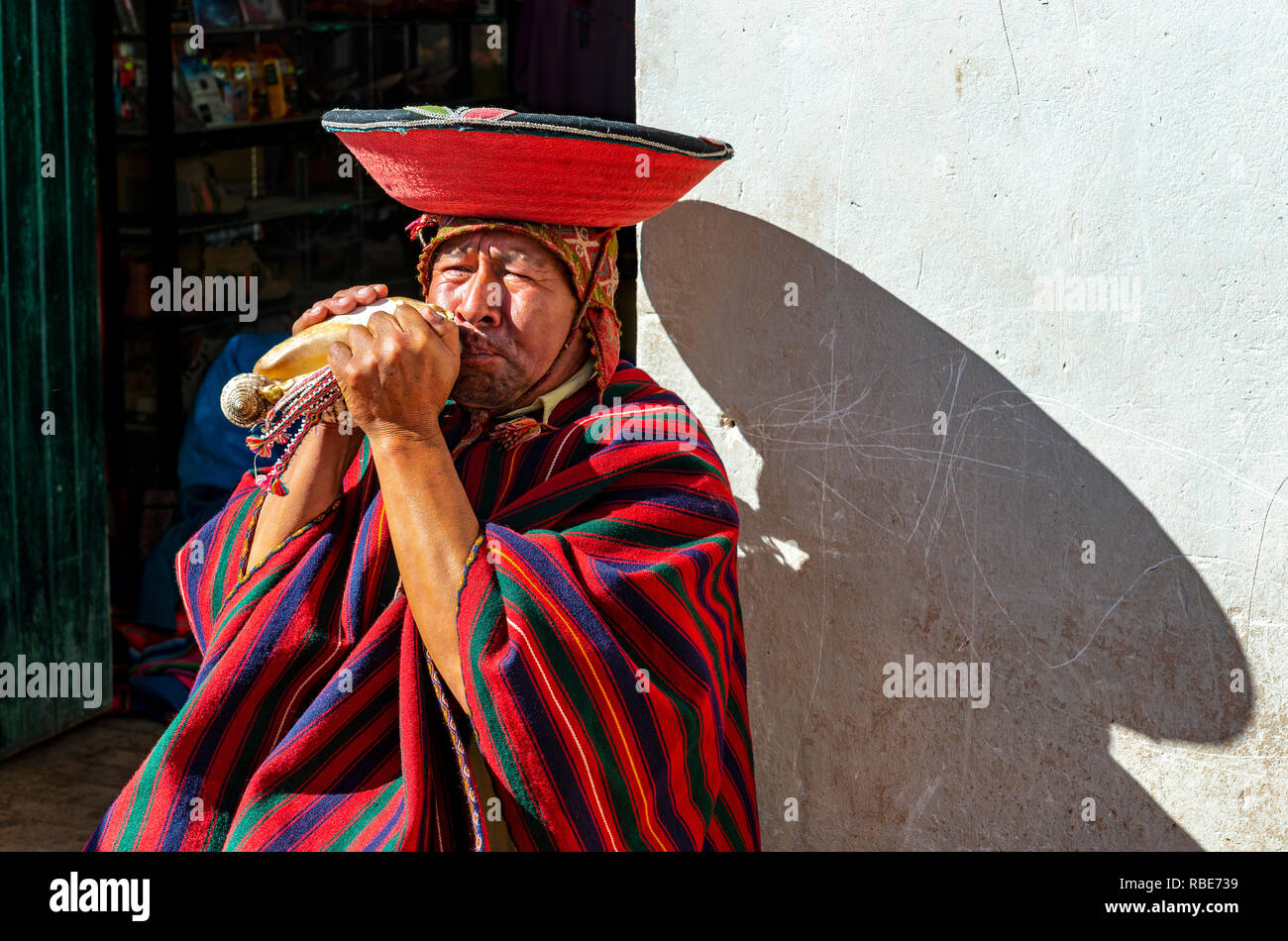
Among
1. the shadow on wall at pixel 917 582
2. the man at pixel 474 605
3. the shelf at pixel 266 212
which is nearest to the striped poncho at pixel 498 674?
the man at pixel 474 605

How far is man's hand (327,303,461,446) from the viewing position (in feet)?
6.57

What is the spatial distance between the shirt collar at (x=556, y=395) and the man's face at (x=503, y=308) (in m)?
0.06

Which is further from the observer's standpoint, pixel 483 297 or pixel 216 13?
pixel 216 13

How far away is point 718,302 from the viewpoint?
112 inches

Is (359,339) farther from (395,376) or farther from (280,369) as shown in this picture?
(280,369)

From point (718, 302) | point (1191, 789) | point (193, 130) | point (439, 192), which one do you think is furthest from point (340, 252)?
point (1191, 789)

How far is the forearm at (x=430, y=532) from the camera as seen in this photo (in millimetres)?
1944

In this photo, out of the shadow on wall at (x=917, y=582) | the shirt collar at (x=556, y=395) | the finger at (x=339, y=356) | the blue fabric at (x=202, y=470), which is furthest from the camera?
the blue fabric at (x=202, y=470)

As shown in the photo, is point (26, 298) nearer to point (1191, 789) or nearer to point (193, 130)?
point (193, 130)

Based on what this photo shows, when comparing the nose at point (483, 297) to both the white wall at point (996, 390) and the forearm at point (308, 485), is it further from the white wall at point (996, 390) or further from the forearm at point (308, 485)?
the white wall at point (996, 390)

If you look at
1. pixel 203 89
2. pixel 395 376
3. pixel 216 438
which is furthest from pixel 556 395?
pixel 203 89

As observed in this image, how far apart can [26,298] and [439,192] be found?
253 cm

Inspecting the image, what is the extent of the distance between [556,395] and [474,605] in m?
0.49

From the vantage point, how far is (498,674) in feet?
6.18
